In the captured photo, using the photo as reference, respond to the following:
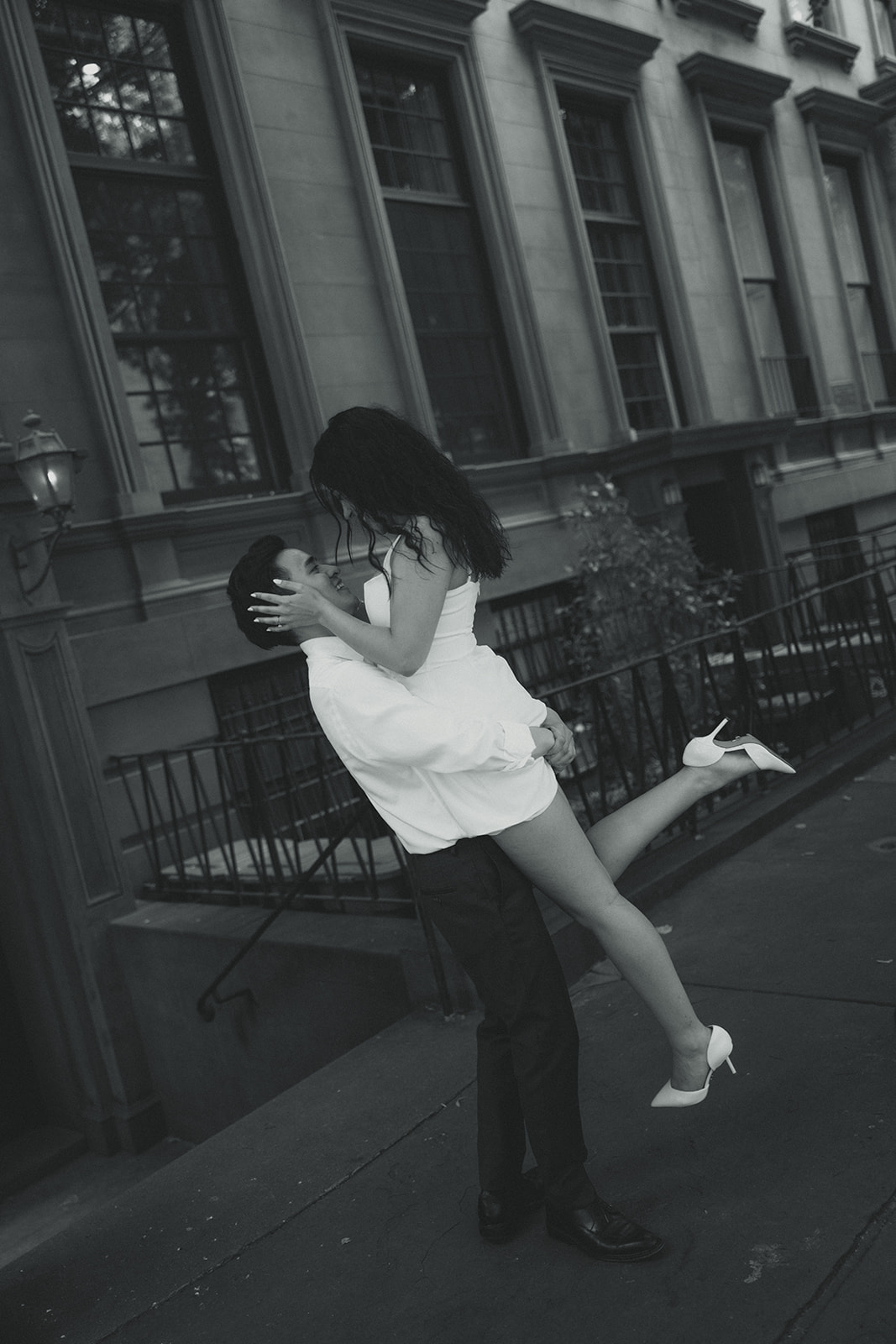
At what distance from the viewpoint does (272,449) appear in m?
10.1

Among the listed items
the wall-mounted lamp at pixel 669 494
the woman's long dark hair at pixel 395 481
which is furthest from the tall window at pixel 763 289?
the woman's long dark hair at pixel 395 481

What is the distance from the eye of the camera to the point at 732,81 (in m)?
15.2

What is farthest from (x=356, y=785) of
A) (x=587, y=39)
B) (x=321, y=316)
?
(x=587, y=39)

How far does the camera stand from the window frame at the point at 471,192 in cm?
1075

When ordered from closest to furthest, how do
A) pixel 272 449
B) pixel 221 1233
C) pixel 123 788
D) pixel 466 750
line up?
pixel 466 750, pixel 221 1233, pixel 123 788, pixel 272 449

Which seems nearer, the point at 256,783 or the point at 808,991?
the point at 808,991

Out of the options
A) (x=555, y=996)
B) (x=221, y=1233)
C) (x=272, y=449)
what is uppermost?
(x=272, y=449)

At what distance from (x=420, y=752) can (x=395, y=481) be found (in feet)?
2.16

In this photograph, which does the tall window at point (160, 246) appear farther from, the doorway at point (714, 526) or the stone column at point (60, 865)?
the doorway at point (714, 526)

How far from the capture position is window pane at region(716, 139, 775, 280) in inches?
622

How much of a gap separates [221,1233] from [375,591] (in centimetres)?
204

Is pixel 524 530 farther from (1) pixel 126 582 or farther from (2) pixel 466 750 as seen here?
(2) pixel 466 750

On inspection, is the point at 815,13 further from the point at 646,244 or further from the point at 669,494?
the point at 669,494

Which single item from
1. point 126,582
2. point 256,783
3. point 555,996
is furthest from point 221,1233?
point 126,582
